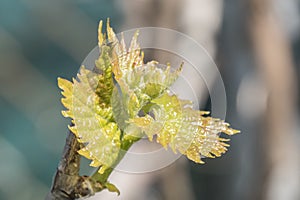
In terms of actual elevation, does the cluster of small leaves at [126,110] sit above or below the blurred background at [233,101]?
below

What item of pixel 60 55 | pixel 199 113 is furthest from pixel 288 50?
pixel 60 55

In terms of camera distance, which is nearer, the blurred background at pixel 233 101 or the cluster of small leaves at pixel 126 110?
the cluster of small leaves at pixel 126 110

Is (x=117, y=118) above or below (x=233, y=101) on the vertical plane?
below

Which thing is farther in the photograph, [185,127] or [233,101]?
[233,101]

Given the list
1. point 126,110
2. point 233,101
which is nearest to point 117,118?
point 126,110

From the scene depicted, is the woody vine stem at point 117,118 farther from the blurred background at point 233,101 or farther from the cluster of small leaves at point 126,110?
the blurred background at point 233,101

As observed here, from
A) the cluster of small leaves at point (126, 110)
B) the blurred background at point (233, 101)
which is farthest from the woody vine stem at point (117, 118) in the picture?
the blurred background at point (233, 101)

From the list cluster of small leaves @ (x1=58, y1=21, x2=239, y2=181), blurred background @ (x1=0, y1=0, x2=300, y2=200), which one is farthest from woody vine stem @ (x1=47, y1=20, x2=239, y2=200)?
blurred background @ (x1=0, y1=0, x2=300, y2=200)

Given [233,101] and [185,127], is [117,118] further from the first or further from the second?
[233,101]
